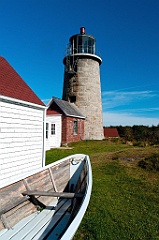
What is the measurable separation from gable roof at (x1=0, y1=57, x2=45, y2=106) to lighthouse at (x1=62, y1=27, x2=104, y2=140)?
1446 centimetres

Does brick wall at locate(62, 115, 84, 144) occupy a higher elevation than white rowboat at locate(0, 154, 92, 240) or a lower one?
higher

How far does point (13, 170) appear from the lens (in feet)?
23.1

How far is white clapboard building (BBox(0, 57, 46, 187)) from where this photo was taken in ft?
21.8

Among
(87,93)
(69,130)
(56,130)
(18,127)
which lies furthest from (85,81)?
(18,127)

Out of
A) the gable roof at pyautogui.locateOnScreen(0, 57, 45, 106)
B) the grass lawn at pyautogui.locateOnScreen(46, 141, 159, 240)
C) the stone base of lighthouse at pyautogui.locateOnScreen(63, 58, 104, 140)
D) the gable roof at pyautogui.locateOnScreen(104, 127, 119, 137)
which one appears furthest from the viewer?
the gable roof at pyautogui.locateOnScreen(104, 127, 119, 137)

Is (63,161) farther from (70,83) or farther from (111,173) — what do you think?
Result: (70,83)

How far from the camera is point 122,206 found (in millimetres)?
5047

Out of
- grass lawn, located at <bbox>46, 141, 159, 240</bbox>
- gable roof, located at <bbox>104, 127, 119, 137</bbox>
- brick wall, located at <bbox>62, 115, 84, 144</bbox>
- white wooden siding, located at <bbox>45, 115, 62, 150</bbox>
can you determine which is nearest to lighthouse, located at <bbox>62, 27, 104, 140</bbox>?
brick wall, located at <bbox>62, 115, 84, 144</bbox>

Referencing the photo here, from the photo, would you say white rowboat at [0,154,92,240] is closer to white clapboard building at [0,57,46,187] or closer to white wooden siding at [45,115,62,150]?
white clapboard building at [0,57,46,187]

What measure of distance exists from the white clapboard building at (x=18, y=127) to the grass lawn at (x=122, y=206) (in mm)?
2446

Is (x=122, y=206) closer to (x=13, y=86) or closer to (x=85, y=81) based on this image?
(x=13, y=86)

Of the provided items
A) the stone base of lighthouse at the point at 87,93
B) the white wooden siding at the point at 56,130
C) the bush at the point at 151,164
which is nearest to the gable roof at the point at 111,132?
the stone base of lighthouse at the point at 87,93

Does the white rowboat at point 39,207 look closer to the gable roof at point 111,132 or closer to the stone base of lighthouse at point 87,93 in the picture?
the stone base of lighthouse at point 87,93

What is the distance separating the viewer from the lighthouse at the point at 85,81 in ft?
76.2
